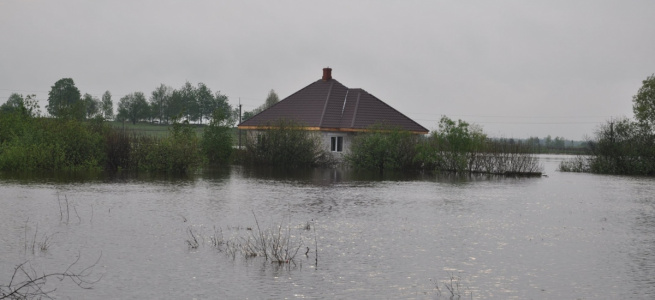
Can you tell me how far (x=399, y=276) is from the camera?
1172 centimetres

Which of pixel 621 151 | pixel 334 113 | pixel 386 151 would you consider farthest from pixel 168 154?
pixel 621 151

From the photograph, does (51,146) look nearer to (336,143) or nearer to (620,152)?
(336,143)

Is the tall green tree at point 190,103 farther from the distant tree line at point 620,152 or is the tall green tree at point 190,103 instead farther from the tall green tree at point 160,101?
the distant tree line at point 620,152

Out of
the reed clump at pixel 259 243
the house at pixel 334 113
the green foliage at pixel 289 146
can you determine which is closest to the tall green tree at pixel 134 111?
the house at pixel 334 113

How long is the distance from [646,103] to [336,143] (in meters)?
40.8

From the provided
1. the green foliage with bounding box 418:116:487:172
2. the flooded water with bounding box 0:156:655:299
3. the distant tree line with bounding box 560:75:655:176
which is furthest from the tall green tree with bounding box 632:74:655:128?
the flooded water with bounding box 0:156:655:299

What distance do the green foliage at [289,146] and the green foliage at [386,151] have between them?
3.37 metres

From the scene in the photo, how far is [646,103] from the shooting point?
73.9m

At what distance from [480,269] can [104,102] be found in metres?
134

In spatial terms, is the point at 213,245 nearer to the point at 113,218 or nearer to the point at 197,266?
the point at 197,266

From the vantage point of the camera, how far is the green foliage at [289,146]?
4656cm

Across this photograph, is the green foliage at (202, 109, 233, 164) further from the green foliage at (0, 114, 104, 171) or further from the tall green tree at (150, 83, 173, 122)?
the tall green tree at (150, 83, 173, 122)

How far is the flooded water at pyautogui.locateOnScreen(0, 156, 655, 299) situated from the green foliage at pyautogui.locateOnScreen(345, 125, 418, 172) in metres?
16.5

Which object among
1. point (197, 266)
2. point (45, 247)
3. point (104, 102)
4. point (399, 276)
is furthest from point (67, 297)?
point (104, 102)
